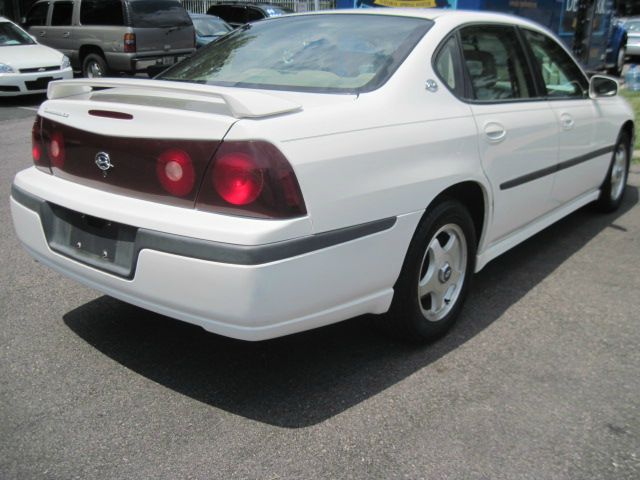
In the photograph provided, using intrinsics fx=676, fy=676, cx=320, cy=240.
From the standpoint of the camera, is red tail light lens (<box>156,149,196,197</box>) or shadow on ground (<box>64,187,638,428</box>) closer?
red tail light lens (<box>156,149,196,197</box>)

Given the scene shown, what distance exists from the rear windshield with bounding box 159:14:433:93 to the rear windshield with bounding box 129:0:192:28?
10361mm

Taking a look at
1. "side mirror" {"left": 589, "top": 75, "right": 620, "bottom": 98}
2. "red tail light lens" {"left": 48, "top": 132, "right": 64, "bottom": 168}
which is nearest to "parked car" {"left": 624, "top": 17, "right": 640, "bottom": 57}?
"side mirror" {"left": 589, "top": 75, "right": 620, "bottom": 98}

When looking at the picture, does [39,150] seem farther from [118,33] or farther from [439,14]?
[118,33]

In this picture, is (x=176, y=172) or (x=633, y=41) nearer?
(x=176, y=172)

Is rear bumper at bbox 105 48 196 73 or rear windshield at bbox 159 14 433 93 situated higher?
rear windshield at bbox 159 14 433 93

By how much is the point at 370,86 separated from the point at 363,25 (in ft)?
2.34

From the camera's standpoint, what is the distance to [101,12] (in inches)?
539

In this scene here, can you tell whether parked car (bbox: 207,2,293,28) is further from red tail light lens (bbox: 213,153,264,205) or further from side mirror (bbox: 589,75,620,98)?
red tail light lens (bbox: 213,153,264,205)

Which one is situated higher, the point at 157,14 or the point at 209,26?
the point at 157,14

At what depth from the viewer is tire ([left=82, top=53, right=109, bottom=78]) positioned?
548 inches

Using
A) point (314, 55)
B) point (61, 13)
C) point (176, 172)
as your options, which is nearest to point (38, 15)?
point (61, 13)

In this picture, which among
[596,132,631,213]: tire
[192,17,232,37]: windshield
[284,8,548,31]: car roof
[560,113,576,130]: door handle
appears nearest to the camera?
[284,8,548,31]: car roof

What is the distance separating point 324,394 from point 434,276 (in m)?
0.83

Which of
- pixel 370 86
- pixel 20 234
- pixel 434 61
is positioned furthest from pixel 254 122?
pixel 20 234
